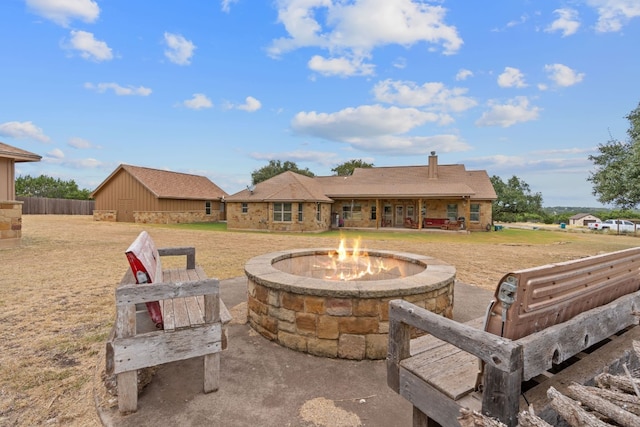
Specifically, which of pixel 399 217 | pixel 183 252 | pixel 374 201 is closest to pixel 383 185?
pixel 374 201

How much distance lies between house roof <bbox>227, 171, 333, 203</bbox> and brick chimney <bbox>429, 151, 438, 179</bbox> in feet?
30.5

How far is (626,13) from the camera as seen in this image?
31.5ft

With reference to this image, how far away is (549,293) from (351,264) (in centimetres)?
500

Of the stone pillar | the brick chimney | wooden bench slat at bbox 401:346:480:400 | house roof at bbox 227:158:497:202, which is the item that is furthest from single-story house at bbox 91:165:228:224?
wooden bench slat at bbox 401:346:480:400

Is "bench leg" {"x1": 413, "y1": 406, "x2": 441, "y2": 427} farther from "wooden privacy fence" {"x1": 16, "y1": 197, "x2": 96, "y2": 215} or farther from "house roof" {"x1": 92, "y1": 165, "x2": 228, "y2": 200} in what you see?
"wooden privacy fence" {"x1": 16, "y1": 197, "x2": 96, "y2": 215}

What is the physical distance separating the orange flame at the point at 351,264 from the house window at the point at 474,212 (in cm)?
2067

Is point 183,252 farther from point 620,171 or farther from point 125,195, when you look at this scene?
point 125,195

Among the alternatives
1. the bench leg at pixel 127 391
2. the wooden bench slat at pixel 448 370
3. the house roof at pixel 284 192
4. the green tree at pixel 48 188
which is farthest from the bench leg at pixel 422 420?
the green tree at pixel 48 188

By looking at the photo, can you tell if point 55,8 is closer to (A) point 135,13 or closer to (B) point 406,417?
(A) point 135,13

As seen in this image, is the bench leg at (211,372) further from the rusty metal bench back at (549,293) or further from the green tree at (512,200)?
the green tree at (512,200)

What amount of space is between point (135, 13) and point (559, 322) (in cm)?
1469

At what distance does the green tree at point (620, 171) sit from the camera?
14.4 meters

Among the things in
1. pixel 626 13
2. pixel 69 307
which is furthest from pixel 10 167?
pixel 626 13

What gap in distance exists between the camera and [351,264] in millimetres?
6754
